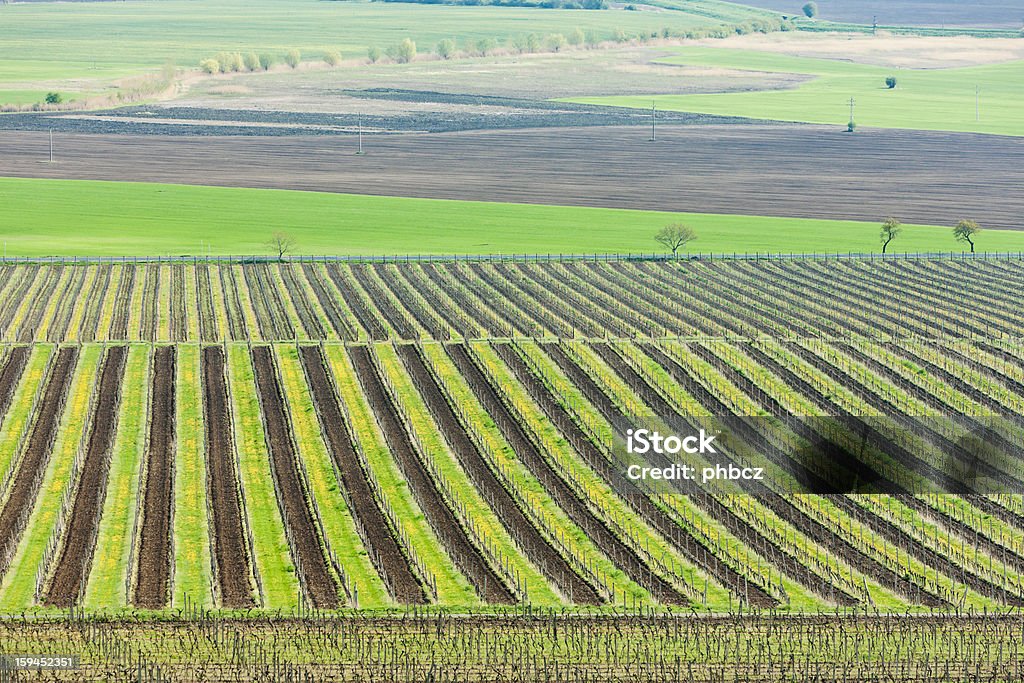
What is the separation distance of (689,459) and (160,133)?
13274cm

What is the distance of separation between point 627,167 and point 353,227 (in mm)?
41733

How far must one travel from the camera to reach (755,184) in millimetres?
152625

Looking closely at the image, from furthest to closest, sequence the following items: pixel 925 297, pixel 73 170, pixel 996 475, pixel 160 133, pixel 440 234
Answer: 1. pixel 160 133
2. pixel 73 170
3. pixel 440 234
4. pixel 925 297
5. pixel 996 475

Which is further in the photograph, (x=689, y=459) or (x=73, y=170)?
(x=73, y=170)

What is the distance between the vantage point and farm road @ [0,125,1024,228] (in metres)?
143

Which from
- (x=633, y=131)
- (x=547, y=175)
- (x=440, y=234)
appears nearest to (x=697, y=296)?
(x=440, y=234)

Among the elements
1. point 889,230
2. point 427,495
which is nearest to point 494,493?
point 427,495

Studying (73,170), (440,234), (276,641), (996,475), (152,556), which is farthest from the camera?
(73,170)

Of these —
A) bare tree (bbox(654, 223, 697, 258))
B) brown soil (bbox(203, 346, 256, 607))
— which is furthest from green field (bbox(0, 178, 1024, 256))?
brown soil (bbox(203, 346, 256, 607))

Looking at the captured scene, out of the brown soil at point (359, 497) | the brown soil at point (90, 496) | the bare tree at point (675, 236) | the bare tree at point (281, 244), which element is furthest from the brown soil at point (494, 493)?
the bare tree at point (675, 236)

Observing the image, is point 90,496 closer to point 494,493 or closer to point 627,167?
point 494,493

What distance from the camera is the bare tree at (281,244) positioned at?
11311 centimetres

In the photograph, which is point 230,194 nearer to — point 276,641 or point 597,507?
point 597,507
